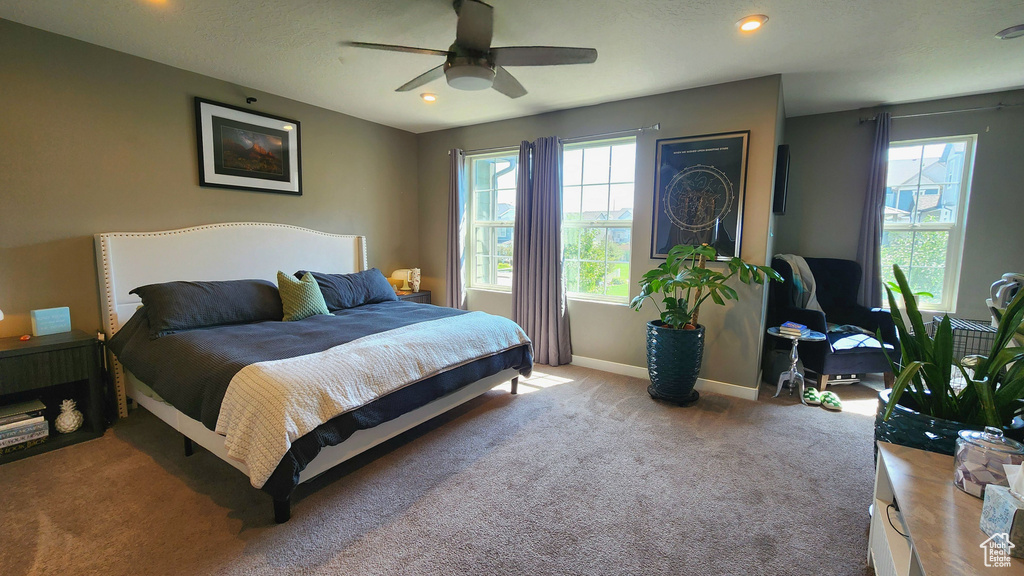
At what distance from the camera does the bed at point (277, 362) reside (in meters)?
1.80

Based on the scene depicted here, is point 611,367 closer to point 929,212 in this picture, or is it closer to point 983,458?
point 983,458

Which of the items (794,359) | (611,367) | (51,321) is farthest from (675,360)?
(51,321)

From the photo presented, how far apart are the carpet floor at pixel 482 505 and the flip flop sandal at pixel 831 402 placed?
0.25 m

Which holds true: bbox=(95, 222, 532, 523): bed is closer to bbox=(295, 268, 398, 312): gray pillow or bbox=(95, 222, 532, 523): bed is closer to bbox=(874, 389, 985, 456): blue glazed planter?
bbox=(295, 268, 398, 312): gray pillow

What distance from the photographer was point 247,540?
67.8 inches

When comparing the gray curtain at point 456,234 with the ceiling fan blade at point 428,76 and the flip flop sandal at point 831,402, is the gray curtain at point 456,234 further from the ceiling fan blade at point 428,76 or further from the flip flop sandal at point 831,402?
the flip flop sandal at point 831,402

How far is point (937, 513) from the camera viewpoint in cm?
119

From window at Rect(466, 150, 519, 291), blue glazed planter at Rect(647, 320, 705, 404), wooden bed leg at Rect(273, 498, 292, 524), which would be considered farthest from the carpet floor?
window at Rect(466, 150, 519, 291)

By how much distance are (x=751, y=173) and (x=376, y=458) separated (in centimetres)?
330

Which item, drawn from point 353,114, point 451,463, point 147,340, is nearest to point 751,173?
point 451,463

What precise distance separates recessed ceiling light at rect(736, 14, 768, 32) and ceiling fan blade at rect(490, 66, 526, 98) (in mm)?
1247

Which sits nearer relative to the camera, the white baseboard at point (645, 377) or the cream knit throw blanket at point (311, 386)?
the cream knit throw blanket at point (311, 386)

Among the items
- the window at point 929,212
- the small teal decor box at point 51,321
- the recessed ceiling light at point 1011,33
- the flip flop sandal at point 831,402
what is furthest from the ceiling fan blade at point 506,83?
the window at point 929,212

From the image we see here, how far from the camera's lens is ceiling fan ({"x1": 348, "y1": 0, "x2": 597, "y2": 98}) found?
2.08 metres
